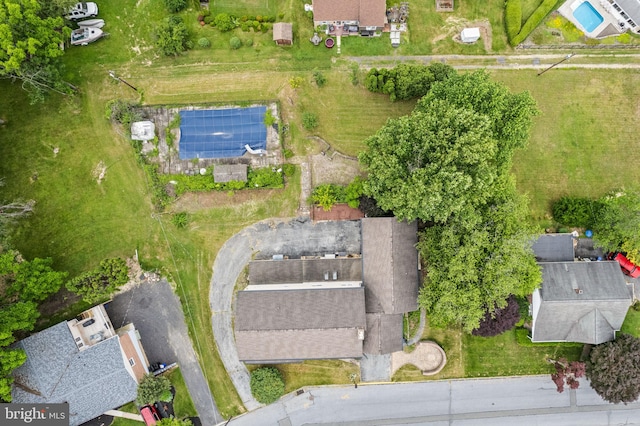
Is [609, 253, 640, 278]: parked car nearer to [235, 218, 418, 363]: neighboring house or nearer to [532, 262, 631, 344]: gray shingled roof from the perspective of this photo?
[532, 262, 631, 344]: gray shingled roof

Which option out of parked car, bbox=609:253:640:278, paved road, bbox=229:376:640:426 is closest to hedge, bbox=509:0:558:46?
parked car, bbox=609:253:640:278

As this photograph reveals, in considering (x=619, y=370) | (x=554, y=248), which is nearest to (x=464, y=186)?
(x=554, y=248)

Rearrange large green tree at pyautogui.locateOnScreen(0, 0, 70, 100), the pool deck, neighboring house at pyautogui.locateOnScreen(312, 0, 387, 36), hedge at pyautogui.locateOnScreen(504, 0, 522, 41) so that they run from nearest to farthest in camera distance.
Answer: large green tree at pyautogui.locateOnScreen(0, 0, 70, 100) → neighboring house at pyautogui.locateOnScreen(312, 0, 387, 36) → hedge at pyautogui.locateOnScreen(504, 0, 522, 41) → the pool deck

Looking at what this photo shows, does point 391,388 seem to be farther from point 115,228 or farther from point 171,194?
point 115,228

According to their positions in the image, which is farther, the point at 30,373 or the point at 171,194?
the point at 171,194

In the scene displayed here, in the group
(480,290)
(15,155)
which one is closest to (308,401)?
(480,290)

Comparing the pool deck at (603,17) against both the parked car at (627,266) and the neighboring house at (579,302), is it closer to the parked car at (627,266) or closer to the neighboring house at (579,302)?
the parked car at (627,266)

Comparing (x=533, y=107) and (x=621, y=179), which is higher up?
(x=533, y=107)
